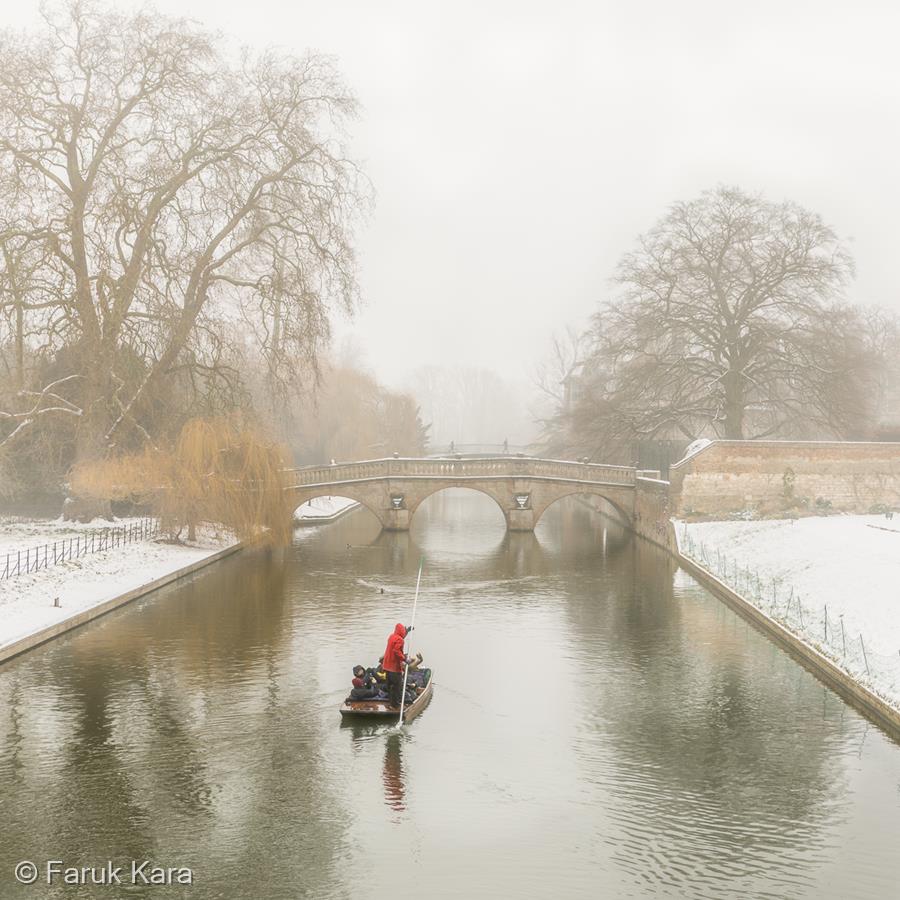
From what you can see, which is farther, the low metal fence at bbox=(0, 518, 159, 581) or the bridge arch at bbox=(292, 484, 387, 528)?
the bridge arch at bbox=(292, 484, 387, 528)

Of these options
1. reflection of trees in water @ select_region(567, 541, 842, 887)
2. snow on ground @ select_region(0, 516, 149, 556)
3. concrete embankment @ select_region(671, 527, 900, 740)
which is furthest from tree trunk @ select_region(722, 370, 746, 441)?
snow on ground @ select_region(0, 516, 149, 556)

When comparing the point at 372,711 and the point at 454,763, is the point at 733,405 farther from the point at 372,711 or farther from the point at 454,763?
the point at 454,763

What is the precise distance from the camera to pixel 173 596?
1142 inches

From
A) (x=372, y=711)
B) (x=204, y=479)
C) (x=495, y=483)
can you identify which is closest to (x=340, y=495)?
(x=495, y=483)

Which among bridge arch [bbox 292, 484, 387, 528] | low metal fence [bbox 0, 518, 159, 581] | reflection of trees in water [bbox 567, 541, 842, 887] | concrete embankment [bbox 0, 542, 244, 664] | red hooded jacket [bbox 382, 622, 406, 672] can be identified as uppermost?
bridge arch [bbox 292, 484, 387, 528]

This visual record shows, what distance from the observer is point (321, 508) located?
186 feet

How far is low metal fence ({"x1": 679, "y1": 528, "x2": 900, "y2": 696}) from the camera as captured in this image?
63.3 feet

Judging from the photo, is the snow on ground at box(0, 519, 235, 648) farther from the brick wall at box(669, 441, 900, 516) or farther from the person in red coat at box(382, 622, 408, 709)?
the brick wall at box(669, 441, 900, 516)

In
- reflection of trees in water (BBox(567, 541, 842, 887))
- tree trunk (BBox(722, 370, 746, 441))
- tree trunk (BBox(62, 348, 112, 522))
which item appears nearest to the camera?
reflection of trees in water (BBox(567, 541, 842, 887))

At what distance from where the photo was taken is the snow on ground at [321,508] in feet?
174

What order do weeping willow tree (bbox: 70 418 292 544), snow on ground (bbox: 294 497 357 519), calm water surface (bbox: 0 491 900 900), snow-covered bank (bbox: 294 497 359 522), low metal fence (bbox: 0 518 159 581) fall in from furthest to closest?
snow on ground (bbox: 294 497 357 519) → snow-covered bank (bbox: 294 497 359 522) → weeping willow tree (bbox: 70 418 292 544) → low metal fence (bbox: 0 518 159 581) → calm water surface (bbox: 0 491 900 900)

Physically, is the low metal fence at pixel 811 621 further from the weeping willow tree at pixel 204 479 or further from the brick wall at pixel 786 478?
the weeping willow tree at pixel 204 479

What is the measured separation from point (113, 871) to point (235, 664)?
985 cm

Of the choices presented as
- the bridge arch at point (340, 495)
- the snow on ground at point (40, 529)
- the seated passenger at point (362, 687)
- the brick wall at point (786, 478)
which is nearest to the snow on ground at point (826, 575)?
the brick wall at point (786, 478)
